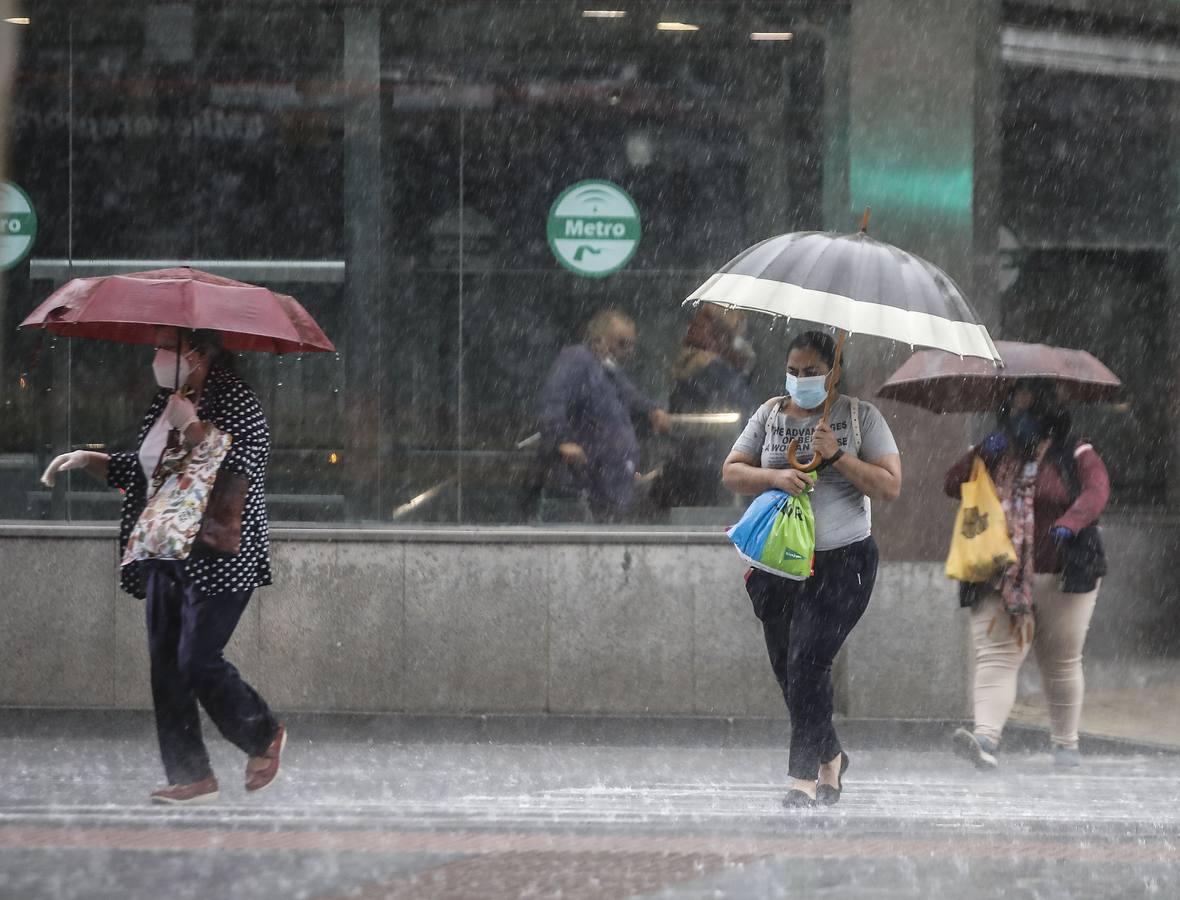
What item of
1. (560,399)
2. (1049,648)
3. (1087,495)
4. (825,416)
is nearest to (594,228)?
(560,399)

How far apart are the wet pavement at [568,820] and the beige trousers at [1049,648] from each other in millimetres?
294

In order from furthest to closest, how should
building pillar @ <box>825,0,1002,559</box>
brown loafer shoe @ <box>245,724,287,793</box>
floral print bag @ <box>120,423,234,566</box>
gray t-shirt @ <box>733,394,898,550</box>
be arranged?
building pillar @ <box>825,0,1002,559</box>
brown loafer shoe @ <box>245,724,287,793</box>
gray t-shirt @ <box>733,394,898,550</box>
floral print bag @ <box>120,423,234,566</box>

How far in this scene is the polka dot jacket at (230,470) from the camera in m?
6.96

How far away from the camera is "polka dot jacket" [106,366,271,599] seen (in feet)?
22.8

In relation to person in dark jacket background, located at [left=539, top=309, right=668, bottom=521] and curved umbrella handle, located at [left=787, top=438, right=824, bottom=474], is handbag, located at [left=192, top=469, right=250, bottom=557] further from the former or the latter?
person in dark jacket background, located at [left=539, top=309, right=668, bottom=521]

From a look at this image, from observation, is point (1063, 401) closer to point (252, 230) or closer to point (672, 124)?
point (672, 124)

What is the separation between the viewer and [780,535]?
6855 millimetres

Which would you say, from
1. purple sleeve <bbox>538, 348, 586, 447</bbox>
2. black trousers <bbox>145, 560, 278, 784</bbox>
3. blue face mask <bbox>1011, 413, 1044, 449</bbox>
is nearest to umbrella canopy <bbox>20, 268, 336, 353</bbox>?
black trousers <bbox>145, 560, 278, 784</bbox>

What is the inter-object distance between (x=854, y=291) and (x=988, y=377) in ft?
7.27

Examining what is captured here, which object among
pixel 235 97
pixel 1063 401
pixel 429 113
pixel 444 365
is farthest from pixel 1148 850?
pixel 235 97

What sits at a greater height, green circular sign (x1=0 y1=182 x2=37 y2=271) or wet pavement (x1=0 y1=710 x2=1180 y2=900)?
green circular sign (x1=0 y1=182 x2=37 y2=271)

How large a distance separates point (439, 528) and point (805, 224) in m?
2.70

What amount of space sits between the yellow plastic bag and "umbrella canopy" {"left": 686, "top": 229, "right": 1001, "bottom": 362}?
6.08 feet

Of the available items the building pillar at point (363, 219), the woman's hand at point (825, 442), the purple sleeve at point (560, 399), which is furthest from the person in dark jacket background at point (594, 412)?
the woman's hand at point (825, 442)
